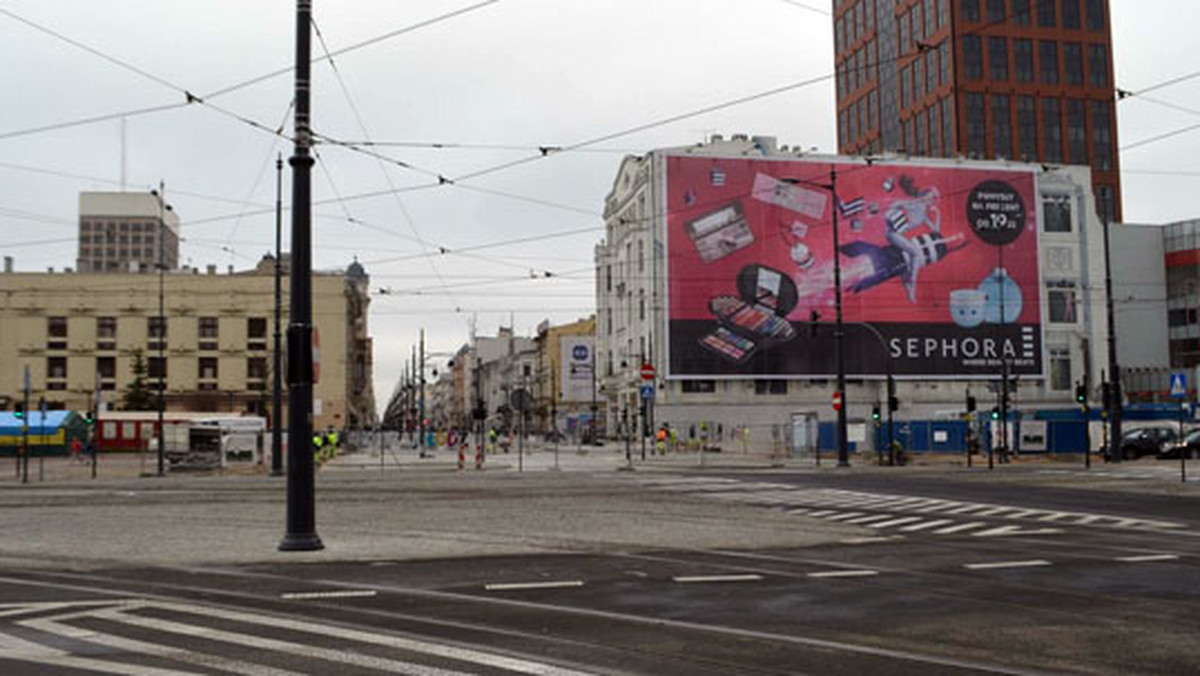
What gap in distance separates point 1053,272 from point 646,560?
8615 centimetres

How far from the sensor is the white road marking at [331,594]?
399 inches

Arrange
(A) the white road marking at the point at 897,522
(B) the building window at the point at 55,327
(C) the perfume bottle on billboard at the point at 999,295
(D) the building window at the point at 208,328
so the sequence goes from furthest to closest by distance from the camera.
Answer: (D) the building window at the point at 208,328, (B) the building window at the point at 55,327, (C) the perfume bottle on billboard at the point at 999,295, (A) the white road marking at the point at 897,522

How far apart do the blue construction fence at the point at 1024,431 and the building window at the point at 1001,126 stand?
46.5 m

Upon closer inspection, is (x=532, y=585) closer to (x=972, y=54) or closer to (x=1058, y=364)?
(x=1058, y=364)

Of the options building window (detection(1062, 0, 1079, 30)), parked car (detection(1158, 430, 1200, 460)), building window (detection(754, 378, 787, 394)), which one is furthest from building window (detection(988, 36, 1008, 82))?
parked car (detection(1158, 430, 1200, 460))

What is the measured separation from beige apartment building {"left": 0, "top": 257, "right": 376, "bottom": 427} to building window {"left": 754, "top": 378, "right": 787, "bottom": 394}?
39261 millimetres

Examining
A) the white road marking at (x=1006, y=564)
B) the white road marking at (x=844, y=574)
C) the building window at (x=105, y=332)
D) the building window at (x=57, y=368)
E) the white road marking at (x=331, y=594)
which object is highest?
the building window at (x=105, y=332)

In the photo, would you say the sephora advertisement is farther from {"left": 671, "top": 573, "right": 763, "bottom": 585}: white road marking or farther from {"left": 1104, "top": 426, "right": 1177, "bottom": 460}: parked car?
{"left": 671, "top": 573, "right": 763, "bottom": 585}: white road marking

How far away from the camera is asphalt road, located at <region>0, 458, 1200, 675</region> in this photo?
7316 millimetres

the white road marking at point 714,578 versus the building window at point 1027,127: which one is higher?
the building window at point 1027,127

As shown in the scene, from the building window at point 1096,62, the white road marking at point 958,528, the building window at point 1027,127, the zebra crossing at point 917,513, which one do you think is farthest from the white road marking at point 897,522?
the building window at point 1096,62

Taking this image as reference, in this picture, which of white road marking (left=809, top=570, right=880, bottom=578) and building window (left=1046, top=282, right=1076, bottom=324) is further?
building window (left=1046, top=282, right=1076, bottom=324)

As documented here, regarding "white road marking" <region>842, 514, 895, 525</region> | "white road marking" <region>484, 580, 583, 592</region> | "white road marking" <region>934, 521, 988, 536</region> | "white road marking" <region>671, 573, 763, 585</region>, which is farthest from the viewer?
"white road marking" <region>842, 514, 895, 525</region>

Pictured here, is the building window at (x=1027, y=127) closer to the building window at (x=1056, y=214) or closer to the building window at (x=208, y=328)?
the building window at (x=1056, y=214)
